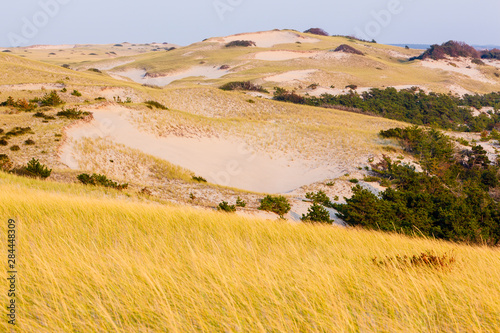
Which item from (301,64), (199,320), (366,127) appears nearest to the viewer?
(199,320)

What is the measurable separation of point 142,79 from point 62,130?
71327 millimetres

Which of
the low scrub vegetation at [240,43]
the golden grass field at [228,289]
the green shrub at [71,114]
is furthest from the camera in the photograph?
the low scrub vegetation at [240,43]

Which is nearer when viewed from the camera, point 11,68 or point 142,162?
point 142,162

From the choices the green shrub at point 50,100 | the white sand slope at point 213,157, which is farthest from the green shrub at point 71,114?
the green shrub at point 50,100

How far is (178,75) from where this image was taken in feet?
290

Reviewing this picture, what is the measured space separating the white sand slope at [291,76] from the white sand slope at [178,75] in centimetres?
1810

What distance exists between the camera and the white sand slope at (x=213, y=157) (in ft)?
77.4

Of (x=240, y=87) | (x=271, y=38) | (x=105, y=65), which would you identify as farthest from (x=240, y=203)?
(x=271, y=38)

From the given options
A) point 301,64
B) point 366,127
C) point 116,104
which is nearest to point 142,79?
point 301,64

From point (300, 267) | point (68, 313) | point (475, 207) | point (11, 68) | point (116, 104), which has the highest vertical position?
point (11, 68)

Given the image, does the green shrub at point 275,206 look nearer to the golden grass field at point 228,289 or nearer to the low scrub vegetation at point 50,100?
the golden grass field at point 228,289

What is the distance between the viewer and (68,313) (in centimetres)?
240

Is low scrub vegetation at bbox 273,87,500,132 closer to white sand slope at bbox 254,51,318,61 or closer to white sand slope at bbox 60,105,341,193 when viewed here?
white sand slope at bbox 60,105,341,193

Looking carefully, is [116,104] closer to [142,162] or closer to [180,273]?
[142,162]
